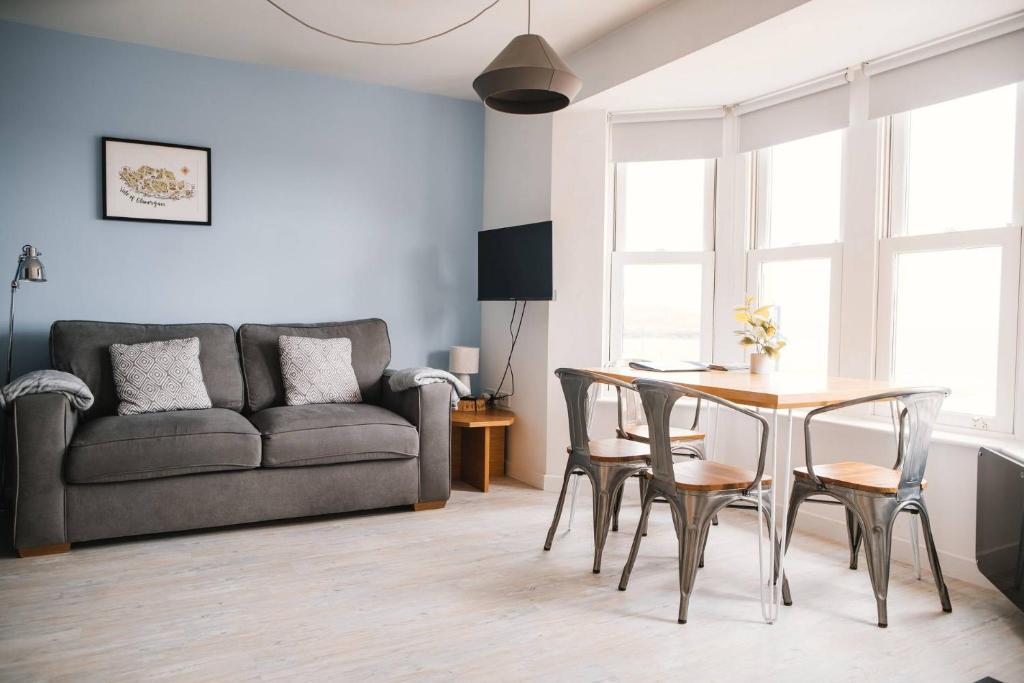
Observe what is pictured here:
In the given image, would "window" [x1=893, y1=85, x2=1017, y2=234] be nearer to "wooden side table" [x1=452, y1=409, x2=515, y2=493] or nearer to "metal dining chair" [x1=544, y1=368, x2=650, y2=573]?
"metal dining chair" [x1=544, y1=368, x2=650, y2=573]

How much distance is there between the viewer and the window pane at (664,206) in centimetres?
429

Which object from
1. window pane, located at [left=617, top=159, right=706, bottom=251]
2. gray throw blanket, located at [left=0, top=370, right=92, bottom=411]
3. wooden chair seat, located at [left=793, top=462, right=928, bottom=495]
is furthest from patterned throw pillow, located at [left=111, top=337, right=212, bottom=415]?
wooden chair seat, located at [left=793, top=462, right=928, bottom=495]

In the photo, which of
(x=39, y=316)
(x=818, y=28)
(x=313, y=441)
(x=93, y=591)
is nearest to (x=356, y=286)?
(x=313, y=441)

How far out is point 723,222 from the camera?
4180 millimetres

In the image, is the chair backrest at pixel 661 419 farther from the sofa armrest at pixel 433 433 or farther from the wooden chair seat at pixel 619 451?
the sofa armrest at pixel 433 433

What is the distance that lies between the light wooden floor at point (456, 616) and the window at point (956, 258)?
89cm

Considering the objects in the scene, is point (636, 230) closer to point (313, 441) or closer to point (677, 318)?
point (677, 318)

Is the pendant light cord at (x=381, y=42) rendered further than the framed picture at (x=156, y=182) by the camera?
No

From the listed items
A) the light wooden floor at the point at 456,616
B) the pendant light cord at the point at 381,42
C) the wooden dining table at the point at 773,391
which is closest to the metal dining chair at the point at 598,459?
the wooden dining table at the point at 773,391

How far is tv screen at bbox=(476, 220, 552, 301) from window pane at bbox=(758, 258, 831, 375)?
4.14 feet

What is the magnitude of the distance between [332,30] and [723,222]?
245 cm

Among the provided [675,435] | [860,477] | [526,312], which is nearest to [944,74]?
[860,477]

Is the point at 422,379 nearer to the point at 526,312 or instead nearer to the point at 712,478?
the point at 526,312

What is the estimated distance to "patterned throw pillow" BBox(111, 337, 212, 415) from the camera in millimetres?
3557
